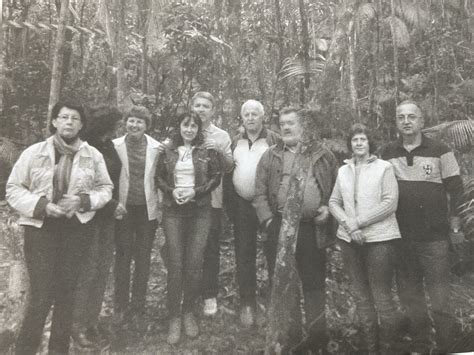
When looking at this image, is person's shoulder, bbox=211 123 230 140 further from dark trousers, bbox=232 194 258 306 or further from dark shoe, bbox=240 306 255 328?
dark shoe, bbox=240 306 255 328

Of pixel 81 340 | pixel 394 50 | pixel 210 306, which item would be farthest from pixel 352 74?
pixel 81 340

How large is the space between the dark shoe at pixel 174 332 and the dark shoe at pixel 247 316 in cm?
53

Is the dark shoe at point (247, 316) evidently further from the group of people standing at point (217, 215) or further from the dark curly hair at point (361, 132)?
the dark curly hair at point (361, 132)

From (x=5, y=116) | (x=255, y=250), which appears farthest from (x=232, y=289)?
(x=5, y=116)

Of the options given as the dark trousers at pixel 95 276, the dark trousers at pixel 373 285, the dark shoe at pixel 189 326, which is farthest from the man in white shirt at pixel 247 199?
the dark trousers at pixel 95 276

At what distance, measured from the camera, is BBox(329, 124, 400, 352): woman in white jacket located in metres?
3.99

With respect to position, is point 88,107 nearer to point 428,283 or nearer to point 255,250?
point 255,250

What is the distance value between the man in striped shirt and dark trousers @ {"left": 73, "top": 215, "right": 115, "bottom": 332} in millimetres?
2428

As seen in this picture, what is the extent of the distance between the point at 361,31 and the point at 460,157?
4.84ft

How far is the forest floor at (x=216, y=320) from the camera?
3607mm

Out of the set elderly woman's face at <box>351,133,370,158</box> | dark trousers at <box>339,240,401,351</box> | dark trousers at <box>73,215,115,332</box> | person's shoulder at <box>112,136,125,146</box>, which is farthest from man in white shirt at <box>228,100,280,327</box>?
dark trousers at <box>73,215,115,332</box>

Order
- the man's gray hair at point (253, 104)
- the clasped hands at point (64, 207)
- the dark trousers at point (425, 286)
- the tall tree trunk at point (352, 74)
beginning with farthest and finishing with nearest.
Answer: the tall tree trunk at point (352, 74) → the dark trousers at point (425, 286) → the man's gray hair at point (253, 104) → the clasped hands at point (64, 207)

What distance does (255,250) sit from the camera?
4.04 meters

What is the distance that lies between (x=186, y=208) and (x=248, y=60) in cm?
143
